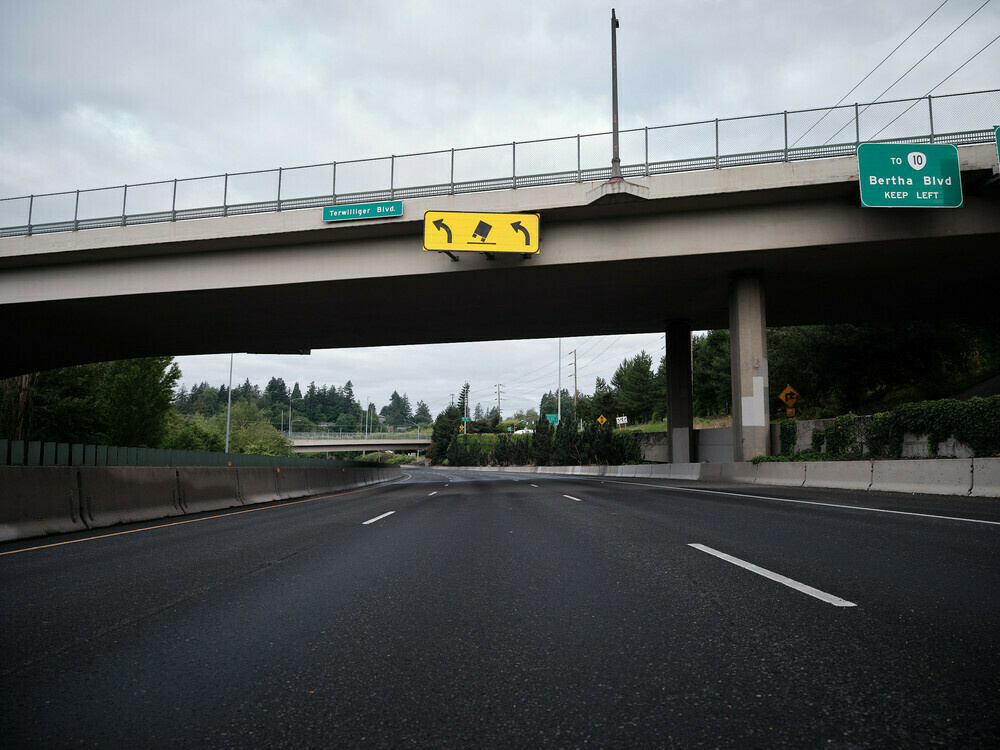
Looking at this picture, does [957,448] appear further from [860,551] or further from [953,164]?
[860,551]

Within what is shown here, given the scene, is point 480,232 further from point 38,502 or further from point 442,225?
point 38,502

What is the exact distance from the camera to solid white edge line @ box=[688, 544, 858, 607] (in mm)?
4406

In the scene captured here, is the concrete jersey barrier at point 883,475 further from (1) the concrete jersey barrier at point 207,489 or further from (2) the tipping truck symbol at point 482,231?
(1) the concrete jersey barrier at point 207,489

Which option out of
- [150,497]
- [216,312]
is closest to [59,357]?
[216,312]

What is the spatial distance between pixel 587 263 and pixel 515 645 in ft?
65.3

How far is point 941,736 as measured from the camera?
7.77 feet

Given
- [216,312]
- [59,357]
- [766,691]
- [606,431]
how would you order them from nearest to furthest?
[766,691] < [216,312] < [59,357] < [606,431]

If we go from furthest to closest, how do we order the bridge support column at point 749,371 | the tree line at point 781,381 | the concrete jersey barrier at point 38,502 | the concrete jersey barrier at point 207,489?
the tree line at point 781,381 < the bridge support column at point 749,371 < the concrete jersey barrier at point 207,489 < the concrete jersey barrier at point 38,502

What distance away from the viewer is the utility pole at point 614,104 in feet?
70.0

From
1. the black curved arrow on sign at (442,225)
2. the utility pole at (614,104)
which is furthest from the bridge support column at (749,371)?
the black curved arrow on sign at (442,225)

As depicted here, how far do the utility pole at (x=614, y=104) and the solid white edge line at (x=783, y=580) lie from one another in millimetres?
16698

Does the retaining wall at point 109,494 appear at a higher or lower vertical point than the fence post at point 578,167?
lower

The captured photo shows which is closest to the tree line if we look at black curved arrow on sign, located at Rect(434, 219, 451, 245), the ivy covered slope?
the ivy covered slope

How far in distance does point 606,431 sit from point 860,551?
168 ft
